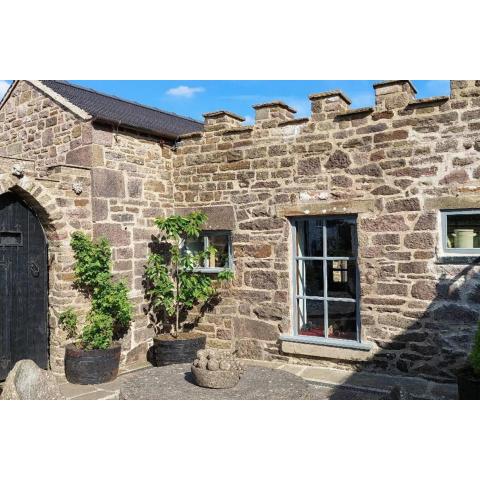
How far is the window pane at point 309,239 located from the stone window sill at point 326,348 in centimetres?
114

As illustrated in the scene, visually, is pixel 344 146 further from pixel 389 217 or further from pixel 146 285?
pixel 146 285

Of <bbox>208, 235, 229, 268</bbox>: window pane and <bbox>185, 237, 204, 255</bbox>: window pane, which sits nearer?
<bbox>208, 235, 229, 268</bbox>: window pane

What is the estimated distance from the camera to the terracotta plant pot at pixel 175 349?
6.48 metres

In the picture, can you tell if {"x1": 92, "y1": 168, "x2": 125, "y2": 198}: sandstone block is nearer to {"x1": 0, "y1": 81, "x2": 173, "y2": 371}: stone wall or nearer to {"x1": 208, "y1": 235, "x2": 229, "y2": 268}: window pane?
{"x1": 0, "y1": 81, "x2": 173, "y2": 371}: stone wall

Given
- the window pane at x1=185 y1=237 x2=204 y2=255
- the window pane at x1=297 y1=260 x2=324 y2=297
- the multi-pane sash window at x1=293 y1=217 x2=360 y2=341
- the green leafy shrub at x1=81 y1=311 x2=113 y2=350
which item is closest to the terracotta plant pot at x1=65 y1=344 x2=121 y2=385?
the green leafy shrub at x1=81 y1=311 x2=113 y2=350

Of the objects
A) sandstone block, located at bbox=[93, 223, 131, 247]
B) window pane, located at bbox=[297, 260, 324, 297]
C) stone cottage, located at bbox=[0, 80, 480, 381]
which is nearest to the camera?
stone cottage, located at bbox=[0, 80, 480, 381]

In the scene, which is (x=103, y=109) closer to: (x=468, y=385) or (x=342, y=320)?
(x=342, y=320)

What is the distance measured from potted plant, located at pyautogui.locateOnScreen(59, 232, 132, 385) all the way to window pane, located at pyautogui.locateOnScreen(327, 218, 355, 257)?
2772 millimetres

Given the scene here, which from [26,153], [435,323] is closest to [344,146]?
Result: [435,323]

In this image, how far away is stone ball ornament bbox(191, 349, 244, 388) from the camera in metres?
4.22

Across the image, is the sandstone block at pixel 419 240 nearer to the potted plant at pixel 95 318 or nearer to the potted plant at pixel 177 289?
the potted plant at pixel 177 289

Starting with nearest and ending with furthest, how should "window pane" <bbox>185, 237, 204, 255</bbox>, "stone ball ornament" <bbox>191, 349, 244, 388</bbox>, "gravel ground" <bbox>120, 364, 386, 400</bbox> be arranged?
"gravel ground" <bbox>120, 364, 386, 400</bbox>, "stone ball ornament" <bbox>191, 349, 244, 388</bbox>, "window pane" <bbox>185, 237, 204, 255</bbox>

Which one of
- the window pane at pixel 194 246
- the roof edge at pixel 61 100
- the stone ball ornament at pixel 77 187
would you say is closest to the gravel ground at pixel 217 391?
the stone ball ornament at pixel 77 187

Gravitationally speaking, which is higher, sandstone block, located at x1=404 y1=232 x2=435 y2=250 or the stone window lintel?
the stone window lintel
